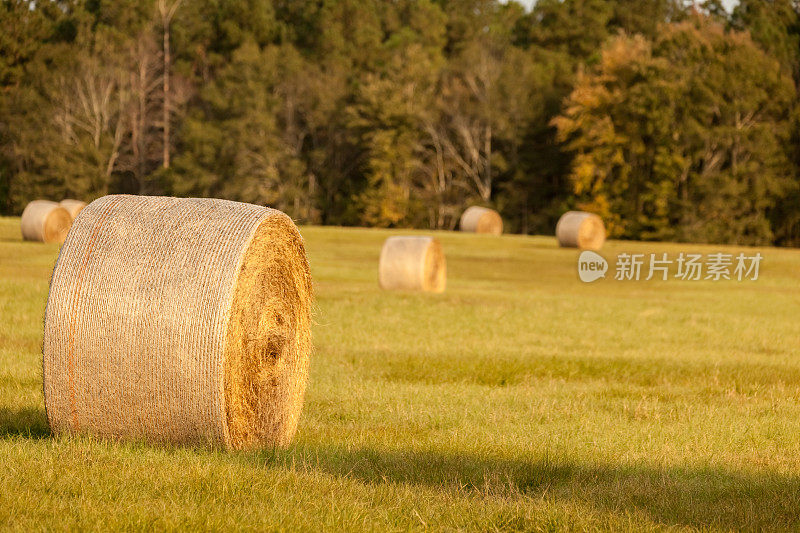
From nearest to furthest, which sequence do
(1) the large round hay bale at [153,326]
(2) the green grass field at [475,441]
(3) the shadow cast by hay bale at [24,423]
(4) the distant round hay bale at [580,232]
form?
(2) the green grass field at [475,441] < (1) the large round hay bale at [153,326] < (3) the shadow cast by hay bale at [24,423] < (4) the distant round hay bale at [580,232]

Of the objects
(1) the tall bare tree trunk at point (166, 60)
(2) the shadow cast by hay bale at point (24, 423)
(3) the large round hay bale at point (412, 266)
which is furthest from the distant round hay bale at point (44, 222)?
(1) the tall bare tree trunk at point (166, 60)

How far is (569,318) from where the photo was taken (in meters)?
21.2

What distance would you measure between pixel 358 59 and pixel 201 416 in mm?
75890

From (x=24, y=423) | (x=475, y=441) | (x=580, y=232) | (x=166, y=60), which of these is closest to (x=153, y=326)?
(x=24, y=423)

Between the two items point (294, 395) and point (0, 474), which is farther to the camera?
point (294, 395)

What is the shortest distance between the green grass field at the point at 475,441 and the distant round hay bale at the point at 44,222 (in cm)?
1627

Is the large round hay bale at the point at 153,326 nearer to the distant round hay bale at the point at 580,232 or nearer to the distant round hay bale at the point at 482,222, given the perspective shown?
the distant round hay bale at the point at 580,232

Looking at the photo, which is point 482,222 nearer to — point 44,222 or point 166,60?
point 44,222

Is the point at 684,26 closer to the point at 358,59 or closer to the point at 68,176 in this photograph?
the point at 358,59

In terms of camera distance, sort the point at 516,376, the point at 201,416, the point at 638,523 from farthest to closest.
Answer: the point at 516,376, the point at 201,416, the point at 638,523

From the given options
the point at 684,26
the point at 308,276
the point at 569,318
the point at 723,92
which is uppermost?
the point at 684,26

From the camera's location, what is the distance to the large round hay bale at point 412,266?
25562 millimetres

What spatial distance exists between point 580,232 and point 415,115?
91.2 ft

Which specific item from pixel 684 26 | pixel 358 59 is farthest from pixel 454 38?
pixel 684 26
